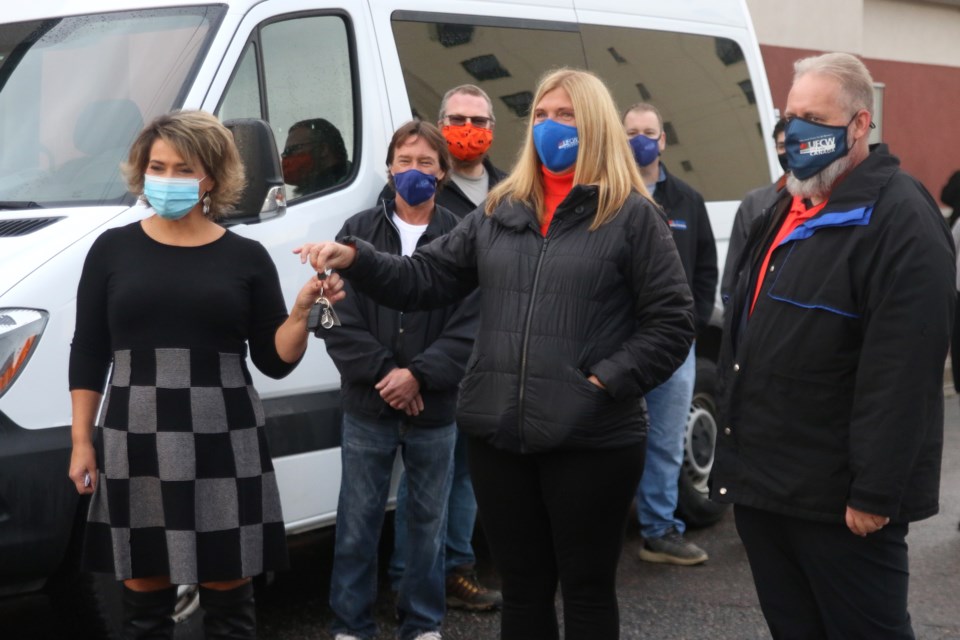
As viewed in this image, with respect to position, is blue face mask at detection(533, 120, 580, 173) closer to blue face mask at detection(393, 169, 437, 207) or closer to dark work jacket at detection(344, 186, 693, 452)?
dark work jacket at detection(344, 186, 693, 452)

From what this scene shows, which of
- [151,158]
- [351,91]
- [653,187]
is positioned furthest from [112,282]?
[653,187]

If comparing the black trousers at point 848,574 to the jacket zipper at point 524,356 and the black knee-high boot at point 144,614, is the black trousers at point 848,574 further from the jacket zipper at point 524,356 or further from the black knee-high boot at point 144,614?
the black knee-high boot at point 144,614

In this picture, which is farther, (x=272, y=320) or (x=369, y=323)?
(x=369, y=323)

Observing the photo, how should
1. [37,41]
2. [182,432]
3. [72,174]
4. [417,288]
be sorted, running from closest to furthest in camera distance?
[182,432] < [417,288] < [72,174] < [37,41]

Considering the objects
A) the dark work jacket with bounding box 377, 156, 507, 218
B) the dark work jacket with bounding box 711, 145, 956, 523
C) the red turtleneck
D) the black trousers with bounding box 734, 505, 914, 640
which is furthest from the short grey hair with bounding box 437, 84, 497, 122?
the black trousers with bounding box 734, 505, 914, 640

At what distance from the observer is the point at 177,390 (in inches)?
140

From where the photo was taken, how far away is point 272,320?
12.2 ft

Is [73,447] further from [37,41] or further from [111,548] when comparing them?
[37,41]

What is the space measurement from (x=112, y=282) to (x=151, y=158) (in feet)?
1.16

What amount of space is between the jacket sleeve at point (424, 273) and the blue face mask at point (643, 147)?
2077 mm

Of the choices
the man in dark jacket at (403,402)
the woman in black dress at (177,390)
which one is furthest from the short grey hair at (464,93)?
the woman in black dress at (177,390)

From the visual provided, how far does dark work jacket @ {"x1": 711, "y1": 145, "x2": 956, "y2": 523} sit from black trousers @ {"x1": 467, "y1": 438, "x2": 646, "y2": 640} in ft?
1.35

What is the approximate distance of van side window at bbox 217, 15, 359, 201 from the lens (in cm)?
468

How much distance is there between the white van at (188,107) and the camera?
12.8 feet
